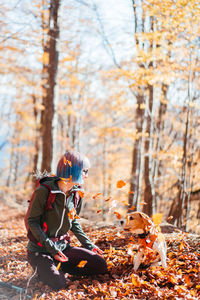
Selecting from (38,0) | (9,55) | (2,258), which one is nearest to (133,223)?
(2,258)

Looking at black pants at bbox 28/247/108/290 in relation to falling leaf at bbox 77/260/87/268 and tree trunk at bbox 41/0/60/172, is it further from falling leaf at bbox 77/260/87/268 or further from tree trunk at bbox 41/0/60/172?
tree trunk at bbox 41/0/60/172

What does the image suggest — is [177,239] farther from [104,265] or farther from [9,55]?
[9,55]

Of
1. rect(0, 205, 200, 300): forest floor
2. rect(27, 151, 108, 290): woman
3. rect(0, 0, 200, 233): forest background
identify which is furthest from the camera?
rect(0, 0, 200, 233): forest background

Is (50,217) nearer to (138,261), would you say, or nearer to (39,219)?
(39,219)

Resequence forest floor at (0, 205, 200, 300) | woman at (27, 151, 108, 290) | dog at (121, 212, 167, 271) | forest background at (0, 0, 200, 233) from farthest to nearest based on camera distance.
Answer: forest background at (0, 0, 200, 233) < dog at (121, 212, 167, 271) < woman at (27, 151, 108, 290) < forest floor at (0, 205, 200, 300)

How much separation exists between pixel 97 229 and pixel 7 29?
205 inches

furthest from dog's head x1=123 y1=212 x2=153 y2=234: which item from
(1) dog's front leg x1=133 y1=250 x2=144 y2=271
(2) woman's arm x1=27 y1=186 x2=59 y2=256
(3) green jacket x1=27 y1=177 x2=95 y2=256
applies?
(2) woman's arm x1=27 y1=186 x2=59 y2=256

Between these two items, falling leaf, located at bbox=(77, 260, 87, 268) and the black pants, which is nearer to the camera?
the black pants

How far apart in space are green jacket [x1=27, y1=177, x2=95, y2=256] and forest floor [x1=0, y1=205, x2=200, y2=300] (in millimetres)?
361

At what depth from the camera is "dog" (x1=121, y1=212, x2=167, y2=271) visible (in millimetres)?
2863

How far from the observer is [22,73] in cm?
1142

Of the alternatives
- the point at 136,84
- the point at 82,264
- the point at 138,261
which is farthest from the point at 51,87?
the point at 138,261

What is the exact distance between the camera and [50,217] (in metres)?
2.78

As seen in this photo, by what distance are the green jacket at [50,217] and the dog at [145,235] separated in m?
0.67
